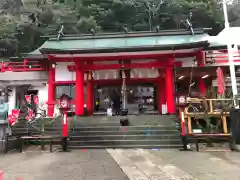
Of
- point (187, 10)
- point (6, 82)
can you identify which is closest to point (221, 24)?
point (187, 10)

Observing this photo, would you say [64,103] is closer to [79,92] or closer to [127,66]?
[79,92]

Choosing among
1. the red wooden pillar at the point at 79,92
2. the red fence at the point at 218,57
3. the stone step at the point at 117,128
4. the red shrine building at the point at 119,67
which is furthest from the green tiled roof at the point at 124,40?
the stone step at the point at 117,128

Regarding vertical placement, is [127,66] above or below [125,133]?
above

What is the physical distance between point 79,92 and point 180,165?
8139mm

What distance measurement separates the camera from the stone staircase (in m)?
9.99

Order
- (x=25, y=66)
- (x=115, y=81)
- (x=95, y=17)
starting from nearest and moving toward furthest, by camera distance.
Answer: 1. (x=115, y=81)
2. (x=25, y=66)
3. (x=95, y=17)

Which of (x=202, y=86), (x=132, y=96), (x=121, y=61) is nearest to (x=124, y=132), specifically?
(x=121, y=61)

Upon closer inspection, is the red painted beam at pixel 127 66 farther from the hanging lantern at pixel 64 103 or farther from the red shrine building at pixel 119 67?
the hanging lantern at pixel 64 103

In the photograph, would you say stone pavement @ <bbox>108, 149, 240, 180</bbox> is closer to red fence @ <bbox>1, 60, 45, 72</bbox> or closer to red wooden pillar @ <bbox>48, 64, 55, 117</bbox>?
red wooden pillar @ <bbox>48, 64, 55, 117</bbox>

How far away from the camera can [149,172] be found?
19.2 ft

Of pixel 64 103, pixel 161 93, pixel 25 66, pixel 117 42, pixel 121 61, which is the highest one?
pixel 117 42

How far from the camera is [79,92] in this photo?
43.1ft

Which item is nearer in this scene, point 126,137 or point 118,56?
point 126,137

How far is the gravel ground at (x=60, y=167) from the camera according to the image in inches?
219
